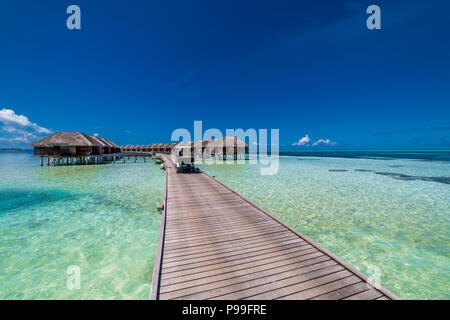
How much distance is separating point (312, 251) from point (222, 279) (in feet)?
7.74

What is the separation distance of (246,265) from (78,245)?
19.9 feet

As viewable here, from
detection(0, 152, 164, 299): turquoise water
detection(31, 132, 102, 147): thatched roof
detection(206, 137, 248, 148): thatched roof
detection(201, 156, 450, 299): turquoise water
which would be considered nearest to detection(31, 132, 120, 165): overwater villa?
detection(31, 132, 102, 147): thatched roof

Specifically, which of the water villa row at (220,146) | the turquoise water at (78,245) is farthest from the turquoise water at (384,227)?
the water villa row at (220,146)

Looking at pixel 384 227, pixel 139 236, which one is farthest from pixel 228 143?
pixel 139 236

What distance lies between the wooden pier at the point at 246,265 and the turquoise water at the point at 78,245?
1321mm

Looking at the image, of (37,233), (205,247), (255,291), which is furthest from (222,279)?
(37,233)

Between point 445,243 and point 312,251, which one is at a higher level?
point 312,251

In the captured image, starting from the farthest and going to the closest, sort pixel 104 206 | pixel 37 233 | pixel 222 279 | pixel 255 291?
pixel 104 206 < pixel 37 233 < pixel 222 279 < pixel 255 291

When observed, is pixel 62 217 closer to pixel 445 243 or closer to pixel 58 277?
pixel 58 277

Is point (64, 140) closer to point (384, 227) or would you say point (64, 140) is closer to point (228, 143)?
point (228, 143)

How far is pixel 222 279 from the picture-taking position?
3430 mm

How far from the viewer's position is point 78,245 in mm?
6219

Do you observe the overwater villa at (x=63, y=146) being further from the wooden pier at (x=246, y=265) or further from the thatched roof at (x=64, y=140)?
the wooden pier at (x=246, y=265)

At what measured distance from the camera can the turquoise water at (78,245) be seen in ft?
14.5
